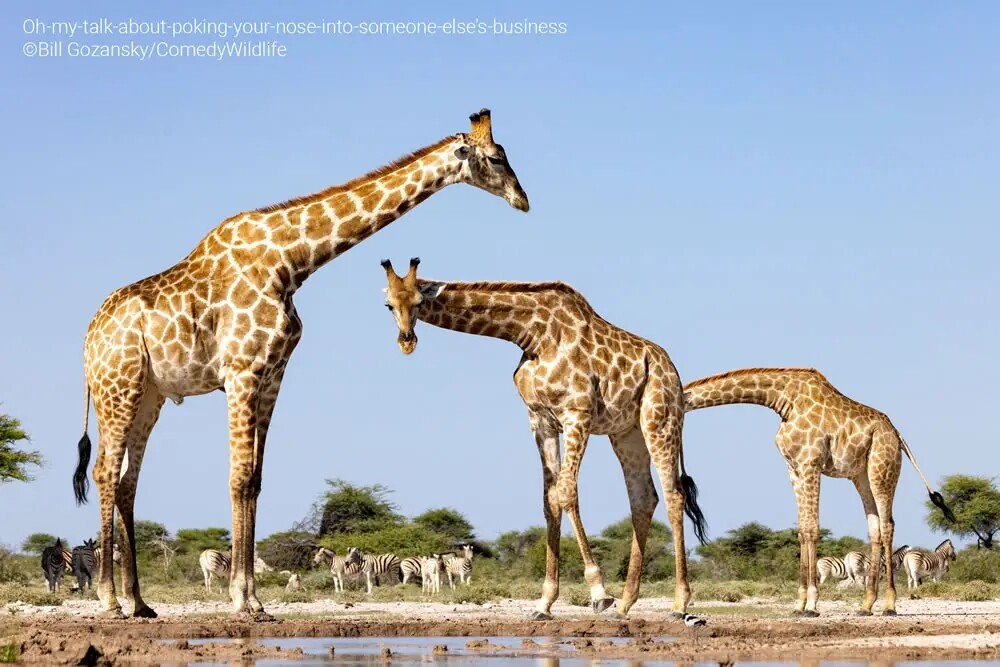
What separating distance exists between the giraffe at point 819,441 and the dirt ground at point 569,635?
49.2 inches

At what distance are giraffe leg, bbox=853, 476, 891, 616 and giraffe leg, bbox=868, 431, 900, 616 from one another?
11 cm

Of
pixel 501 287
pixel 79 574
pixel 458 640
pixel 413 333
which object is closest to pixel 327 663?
pixel 458 640

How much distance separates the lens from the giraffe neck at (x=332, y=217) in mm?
16016

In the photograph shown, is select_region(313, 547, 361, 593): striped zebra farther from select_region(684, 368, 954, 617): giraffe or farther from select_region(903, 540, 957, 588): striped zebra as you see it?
select_region(684, 368, 954, 617): giraffe

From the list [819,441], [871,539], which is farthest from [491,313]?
[871,539]

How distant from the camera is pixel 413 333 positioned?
15727 mm

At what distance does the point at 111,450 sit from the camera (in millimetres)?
15930

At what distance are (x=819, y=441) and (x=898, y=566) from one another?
13.5 meters

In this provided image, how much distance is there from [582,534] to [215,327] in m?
4.35

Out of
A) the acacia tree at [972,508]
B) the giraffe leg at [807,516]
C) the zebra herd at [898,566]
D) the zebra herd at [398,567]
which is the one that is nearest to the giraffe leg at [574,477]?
the giraffe leg at [807,516]

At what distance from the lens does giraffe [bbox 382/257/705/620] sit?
52.5 feet

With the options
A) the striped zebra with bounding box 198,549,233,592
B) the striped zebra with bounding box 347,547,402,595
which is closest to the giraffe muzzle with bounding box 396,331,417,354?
the striped zebra with bounding box 198,549,233,592

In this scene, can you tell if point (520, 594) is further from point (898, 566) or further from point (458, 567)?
point (898, 566)

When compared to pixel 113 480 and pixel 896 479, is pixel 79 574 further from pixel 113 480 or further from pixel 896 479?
pixel 896 479
